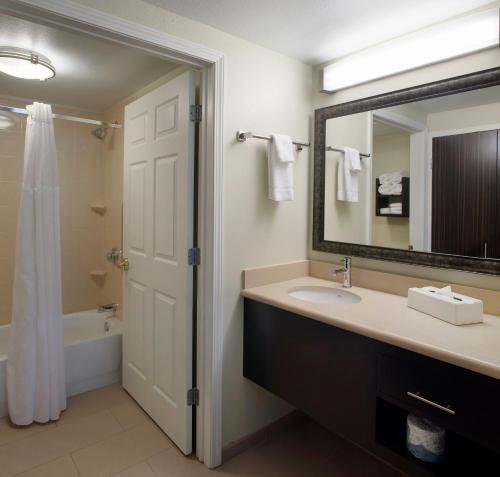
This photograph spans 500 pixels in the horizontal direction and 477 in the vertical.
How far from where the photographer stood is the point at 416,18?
155 centimetres

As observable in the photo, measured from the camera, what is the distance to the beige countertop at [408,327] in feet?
3.47

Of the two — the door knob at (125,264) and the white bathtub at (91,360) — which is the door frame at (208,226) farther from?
the white bathtub at (91,360)

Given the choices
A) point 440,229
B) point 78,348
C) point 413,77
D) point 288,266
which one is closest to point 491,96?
point 413,77

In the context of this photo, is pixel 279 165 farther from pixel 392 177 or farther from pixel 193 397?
pixel 193 397

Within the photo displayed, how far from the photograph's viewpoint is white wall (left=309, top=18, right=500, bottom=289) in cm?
148

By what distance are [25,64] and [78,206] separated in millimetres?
1376

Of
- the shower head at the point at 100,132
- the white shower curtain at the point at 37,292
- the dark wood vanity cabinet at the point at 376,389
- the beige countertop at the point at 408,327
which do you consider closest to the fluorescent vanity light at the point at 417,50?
the beige countertop at the point at 408,327

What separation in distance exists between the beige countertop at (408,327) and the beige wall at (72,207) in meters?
2.08

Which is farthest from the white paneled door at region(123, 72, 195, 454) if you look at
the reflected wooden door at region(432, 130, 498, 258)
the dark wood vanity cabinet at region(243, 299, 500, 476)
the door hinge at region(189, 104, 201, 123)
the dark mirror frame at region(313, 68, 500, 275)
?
the reflected wooden door at region(432, 130, 498, 258)

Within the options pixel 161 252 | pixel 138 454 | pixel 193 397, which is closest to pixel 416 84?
pixel 161 252

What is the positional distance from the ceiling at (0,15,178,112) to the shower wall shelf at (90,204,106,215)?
846 mm

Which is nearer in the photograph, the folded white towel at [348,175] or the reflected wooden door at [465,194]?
the reflected wooden door at [465,194]

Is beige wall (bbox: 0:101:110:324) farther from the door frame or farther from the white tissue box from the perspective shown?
the white tissue box

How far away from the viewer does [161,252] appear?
2.00 metres
